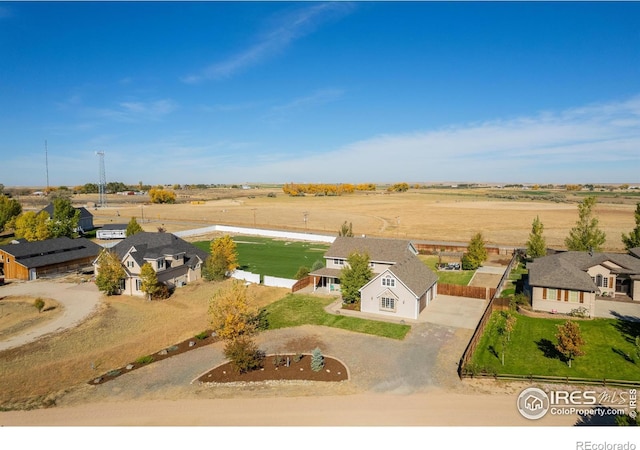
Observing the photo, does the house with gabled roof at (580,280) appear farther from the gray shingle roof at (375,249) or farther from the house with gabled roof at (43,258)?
the house with gabled roof at (43,258)

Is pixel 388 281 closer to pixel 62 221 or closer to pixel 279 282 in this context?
pixel 279 282

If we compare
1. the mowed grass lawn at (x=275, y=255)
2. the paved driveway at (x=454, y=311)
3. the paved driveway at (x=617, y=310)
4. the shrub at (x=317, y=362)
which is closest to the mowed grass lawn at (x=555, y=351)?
the paved driveway at (x=617, y=310)

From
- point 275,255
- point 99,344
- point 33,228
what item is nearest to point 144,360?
point 99,344

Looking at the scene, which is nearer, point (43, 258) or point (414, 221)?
point (43, 258)

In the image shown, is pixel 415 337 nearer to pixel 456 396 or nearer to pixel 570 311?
pixel 456 396

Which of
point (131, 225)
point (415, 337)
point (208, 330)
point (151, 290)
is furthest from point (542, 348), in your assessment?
point (131, 225)

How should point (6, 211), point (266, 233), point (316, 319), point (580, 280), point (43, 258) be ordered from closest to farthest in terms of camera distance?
point (316, 319), point (580, 280), point (43, 258), point (6, 211), point (266, 233)

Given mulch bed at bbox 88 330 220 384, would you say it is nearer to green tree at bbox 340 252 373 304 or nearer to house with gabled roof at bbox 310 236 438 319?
green tree at bbox 340 252 373 304
